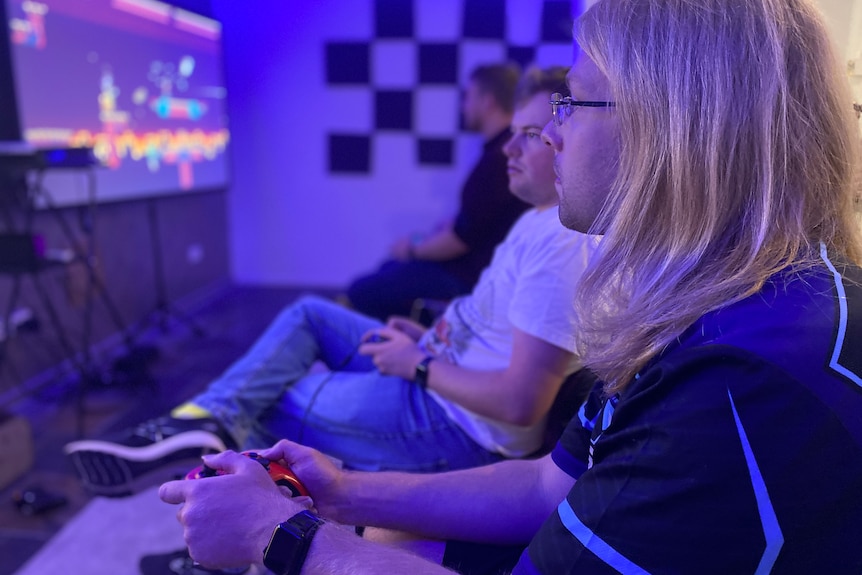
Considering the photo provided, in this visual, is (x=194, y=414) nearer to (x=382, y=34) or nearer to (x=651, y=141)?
(x=651, y=141)

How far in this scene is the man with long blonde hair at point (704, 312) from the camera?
0.47 metres

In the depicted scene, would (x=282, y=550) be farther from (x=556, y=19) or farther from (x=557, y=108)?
(x=556, y=19)

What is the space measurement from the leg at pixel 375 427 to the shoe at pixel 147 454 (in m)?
0.11

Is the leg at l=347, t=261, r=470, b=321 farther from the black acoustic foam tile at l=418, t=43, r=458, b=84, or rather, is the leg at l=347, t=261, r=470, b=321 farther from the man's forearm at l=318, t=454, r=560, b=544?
the black acoustic foam tile at l=418, t=43, r=458, b=84

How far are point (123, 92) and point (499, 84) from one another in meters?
1.79

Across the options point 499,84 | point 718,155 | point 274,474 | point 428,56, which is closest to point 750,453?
point 718,155

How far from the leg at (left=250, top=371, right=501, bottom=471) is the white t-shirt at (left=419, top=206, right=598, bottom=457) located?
0.11 feet

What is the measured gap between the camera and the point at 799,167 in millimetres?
557

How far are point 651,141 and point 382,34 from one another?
3531 millimetres

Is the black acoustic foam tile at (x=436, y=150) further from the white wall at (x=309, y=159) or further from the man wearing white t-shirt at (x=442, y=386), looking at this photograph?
the man wearing white t-shirt at (x=442, y=386)

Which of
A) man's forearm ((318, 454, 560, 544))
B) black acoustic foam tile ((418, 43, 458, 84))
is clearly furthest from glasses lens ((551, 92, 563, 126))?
black acoustic foam tile ((418, 43, 458, 84))

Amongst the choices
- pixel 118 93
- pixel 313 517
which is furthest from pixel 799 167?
pixel 118 93

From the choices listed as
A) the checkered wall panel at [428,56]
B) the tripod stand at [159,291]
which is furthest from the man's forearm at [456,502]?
the checkered wall panel at [428,56]

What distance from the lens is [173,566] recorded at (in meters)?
1.46
